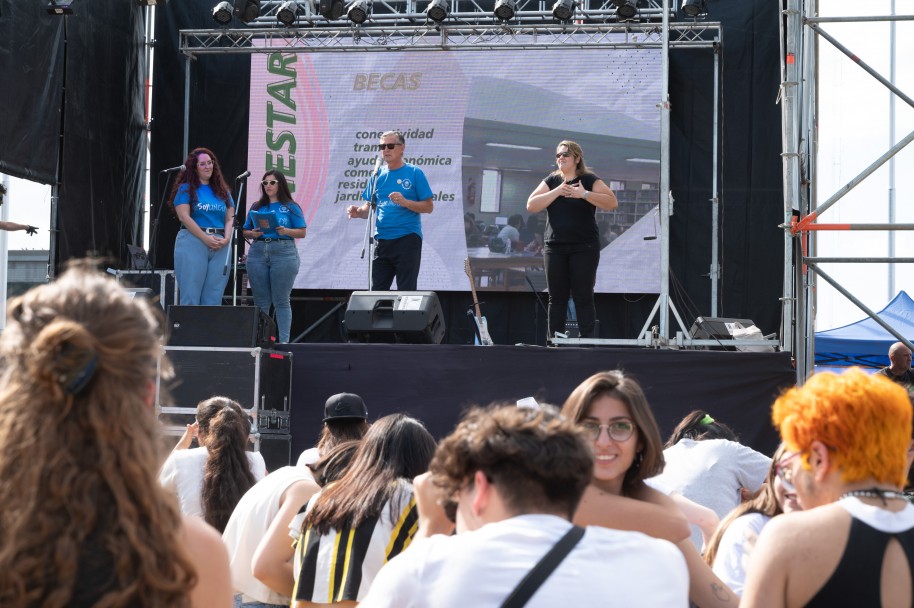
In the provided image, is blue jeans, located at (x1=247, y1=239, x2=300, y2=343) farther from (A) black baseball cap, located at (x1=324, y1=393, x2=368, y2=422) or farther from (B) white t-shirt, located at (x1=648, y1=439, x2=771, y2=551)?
(B) white t-shirt, located at (x1=648, y1=439, x2=771, y2=551)

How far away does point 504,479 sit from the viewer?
5.78 ft

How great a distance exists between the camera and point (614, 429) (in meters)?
2.68

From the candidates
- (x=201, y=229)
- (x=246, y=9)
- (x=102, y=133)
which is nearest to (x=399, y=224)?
(x=201, y=229)

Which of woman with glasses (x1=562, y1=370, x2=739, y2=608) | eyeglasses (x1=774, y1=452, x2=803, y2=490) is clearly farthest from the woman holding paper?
eyeglasses (x1=774, y1=452, x2=803, y2=490)

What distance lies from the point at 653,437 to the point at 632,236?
8.42 metres

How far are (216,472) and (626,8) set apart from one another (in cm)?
744

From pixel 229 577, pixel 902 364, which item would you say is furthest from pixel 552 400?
pixel 229 577

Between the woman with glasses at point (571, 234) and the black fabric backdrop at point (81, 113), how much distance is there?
4.63 meters

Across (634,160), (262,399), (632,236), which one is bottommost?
(262,399)

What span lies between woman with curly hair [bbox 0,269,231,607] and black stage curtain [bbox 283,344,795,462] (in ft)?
16.3

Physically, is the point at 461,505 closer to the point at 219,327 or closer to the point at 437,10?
the point at 219,327

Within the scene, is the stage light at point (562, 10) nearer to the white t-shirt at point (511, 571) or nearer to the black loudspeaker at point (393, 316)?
the black loudspeaker at point (393, 316)

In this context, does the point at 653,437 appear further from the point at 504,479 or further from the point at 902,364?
the point at 902,364

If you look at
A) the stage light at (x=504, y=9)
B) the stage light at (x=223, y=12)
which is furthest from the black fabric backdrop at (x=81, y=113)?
the stage light at (x=504, y=9)
